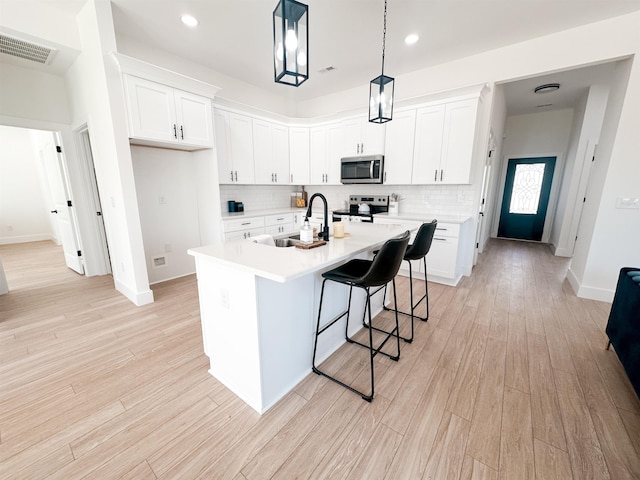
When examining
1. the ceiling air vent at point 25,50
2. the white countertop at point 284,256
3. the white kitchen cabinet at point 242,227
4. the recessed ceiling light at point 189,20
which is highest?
the recessed ceiling light at point 189,20

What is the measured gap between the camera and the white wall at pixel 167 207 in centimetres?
343

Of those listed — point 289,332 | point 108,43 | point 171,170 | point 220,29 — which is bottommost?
point 289,332

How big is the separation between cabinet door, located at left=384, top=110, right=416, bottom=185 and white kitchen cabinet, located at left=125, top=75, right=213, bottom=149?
2620 millimetres

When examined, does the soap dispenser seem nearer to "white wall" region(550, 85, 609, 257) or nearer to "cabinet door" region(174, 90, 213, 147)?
"cabinet door" region(174, 90, 213, 147)

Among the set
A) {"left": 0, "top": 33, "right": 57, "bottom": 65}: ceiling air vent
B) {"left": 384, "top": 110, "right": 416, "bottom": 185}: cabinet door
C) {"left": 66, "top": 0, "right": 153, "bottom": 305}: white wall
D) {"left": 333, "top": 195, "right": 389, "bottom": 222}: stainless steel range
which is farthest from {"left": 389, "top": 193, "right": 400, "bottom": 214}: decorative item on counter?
{"left": 0, "top": 33, "right": 57, "bottom": 65}: ceiling air vent

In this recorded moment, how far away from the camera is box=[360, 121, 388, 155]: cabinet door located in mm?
4035

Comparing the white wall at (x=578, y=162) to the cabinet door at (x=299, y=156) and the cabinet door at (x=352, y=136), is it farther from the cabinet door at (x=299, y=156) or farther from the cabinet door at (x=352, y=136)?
the cabinet door at (x=299, y=156)

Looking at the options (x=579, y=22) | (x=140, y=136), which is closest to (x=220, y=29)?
(x=140, y=136)

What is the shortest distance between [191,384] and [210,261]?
3.07 feet

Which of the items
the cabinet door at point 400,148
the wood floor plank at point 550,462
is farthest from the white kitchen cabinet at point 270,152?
A: the wood floor plank at point 550,462

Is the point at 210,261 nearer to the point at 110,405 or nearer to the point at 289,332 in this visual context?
the point at 289,332

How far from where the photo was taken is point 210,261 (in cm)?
162

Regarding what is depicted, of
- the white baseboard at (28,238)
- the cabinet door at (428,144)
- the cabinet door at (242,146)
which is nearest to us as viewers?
the cabinet door at (428,144)

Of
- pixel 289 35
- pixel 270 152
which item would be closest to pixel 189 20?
pixel 270 152
